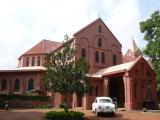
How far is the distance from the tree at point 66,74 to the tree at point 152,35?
515 inches

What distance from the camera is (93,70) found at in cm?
5112

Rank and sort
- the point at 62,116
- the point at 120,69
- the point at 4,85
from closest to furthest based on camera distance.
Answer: the point at 62,116, the point at 120,69, the point at 4,85

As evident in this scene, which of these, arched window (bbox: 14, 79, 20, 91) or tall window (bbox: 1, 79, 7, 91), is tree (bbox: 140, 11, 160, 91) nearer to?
arched window (bbox: 14, 79, 20, 91)

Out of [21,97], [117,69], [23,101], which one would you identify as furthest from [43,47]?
[117,69]

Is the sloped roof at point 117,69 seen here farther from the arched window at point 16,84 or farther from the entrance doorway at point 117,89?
the arched window at point 16,84

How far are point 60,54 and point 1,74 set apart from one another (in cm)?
2352

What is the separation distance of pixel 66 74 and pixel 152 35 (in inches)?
731

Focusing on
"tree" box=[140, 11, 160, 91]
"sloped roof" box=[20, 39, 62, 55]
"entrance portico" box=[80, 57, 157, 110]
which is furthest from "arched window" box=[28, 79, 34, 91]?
"tree" box=[140, 11, 160, 91]

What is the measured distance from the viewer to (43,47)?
211 feet

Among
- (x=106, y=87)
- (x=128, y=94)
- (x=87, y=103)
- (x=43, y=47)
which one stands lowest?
(x=87, y=103)

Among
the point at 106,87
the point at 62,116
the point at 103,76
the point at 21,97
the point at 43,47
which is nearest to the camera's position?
the point at 62,116

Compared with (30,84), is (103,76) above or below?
above

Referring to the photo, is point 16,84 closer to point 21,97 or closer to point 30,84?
point 30,84

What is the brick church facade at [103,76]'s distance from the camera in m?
42.5
